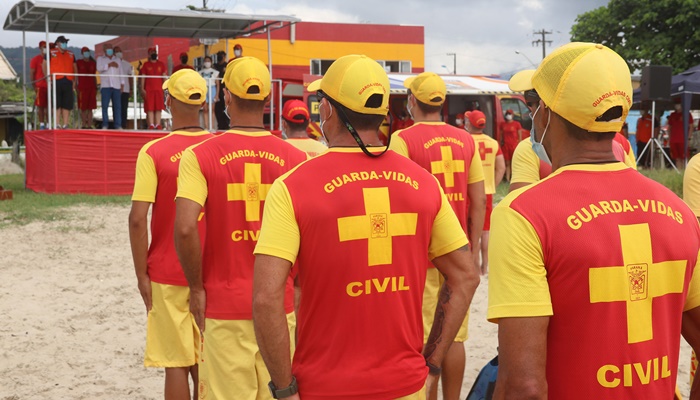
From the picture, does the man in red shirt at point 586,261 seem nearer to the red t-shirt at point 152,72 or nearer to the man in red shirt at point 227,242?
the man in red shirt at point 227,242

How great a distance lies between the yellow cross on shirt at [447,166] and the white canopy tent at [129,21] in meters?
13.1

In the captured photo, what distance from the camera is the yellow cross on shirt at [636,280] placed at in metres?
1.97

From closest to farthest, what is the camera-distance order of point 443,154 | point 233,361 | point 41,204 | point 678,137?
point 233,361
point 443,154
point 41,204
point 678,137

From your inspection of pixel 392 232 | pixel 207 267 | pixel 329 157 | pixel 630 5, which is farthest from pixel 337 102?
pixel 630 5

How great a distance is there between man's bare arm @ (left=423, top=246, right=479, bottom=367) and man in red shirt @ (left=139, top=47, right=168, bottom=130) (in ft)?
53.8

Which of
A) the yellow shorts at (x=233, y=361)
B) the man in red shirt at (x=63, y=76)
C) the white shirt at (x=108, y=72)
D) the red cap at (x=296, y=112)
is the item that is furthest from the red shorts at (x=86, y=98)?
the yellow shorts at (x=233, y=361)

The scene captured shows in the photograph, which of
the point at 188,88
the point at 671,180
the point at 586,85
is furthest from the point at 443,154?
the point at 671,180

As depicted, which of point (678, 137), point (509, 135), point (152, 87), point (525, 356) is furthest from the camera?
point (678, 137)

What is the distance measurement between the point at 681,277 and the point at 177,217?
91.7 inches

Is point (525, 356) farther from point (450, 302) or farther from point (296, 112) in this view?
point (296, 112)

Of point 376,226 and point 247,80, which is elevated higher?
point 247,80

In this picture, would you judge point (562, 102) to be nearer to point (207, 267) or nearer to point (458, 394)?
point (207, 267)

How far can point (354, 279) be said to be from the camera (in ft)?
8.56

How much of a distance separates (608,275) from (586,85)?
49cm
